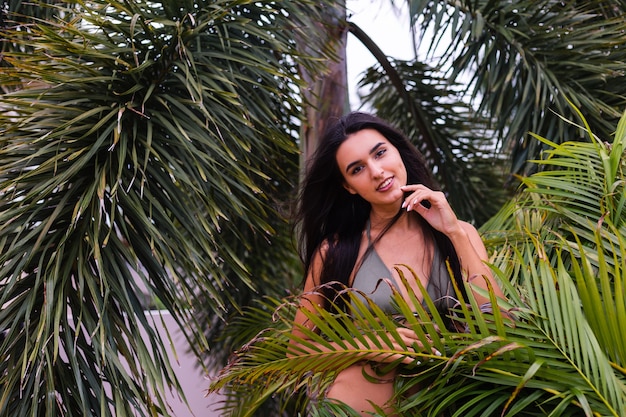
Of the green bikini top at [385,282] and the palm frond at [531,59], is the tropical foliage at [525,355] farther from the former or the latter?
the palm frond at [531,59]

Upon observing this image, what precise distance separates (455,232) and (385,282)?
22 cm

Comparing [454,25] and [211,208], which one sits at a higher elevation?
[454,25]

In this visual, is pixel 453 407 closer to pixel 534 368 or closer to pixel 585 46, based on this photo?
pixel 534 368

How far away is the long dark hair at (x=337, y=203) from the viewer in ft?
6.72

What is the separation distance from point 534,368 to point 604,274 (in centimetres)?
26

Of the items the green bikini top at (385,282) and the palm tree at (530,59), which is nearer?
the green bikini top at (385,282)

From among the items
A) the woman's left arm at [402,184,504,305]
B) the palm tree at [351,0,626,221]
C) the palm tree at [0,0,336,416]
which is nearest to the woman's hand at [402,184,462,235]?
the woman's left arm at [402,184,504,305]

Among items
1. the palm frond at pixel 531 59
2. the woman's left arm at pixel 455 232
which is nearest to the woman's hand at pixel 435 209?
the woman's left arm at pixel 455 232

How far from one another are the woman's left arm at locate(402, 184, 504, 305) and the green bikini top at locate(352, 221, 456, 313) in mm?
84

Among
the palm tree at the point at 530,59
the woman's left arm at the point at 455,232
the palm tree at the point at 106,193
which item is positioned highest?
the palm tree at the point at 530,59

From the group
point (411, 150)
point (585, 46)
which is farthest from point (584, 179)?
point (585, 46)

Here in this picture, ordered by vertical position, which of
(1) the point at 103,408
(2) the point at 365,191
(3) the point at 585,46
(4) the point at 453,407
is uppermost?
(3) the point at 585,46

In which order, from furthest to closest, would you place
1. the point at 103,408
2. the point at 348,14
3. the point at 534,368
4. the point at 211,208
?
the point at 348,14 → the point at 211,208 → the point at 103,408 → the point at 534,368

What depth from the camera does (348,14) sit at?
11.8 feet
